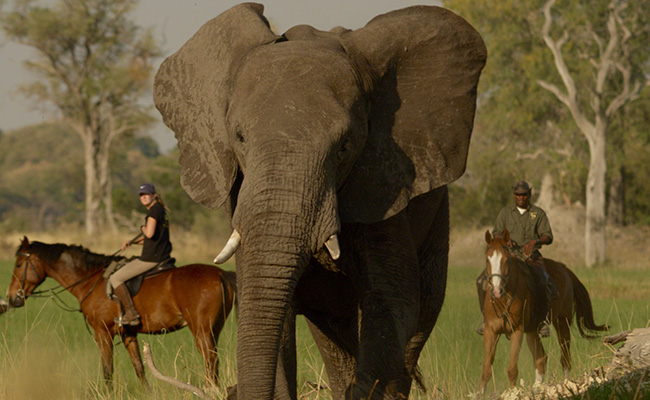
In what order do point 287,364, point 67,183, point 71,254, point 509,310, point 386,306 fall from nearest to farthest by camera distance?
point 386,306 → point 287,364 → point 509,310 → point 71,254 → point 67,183

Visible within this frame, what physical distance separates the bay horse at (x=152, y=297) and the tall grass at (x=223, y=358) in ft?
1.12

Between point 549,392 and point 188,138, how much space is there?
234 cm

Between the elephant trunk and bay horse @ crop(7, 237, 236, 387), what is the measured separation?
6.82 metres

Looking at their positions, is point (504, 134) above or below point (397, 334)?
above

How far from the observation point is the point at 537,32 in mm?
37438

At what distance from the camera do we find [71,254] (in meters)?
12.0

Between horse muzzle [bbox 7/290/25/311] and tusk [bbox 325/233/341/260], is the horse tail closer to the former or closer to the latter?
horse muzzle [bbox 7/290/25/311]

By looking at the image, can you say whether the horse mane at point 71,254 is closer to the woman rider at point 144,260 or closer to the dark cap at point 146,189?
the woman rider at point 144,260

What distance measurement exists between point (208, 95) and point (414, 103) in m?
1.08

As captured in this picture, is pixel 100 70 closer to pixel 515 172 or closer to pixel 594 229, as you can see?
pixel 515 172

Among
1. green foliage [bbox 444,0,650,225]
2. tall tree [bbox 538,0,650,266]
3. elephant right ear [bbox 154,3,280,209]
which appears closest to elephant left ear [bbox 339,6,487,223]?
elephant right ear [bbox 154,3,280,209]

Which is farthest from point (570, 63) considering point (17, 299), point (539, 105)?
point (17, 299)

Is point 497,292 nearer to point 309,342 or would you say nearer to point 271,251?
point 309,342

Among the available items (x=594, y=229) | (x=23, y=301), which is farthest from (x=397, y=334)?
(x=594, y=229)
